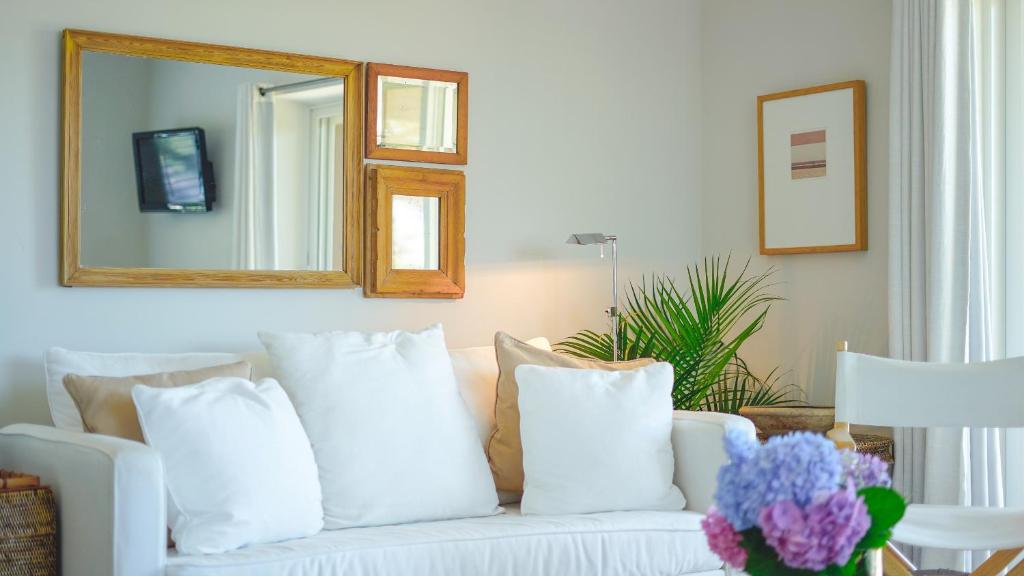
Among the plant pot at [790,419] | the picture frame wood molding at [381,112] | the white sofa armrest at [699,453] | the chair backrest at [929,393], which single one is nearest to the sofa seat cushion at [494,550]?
the white sofa armrest at [699,453]

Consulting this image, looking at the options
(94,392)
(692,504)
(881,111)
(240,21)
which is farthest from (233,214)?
(881,111)

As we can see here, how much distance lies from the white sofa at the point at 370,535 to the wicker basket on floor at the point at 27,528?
3 centimetres

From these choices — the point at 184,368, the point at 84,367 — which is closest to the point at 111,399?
the point at 84,367

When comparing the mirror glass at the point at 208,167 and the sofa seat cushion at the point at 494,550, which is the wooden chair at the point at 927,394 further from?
the mirror glass at the point at 208,167

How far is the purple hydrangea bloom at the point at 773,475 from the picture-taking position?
1.51 metres

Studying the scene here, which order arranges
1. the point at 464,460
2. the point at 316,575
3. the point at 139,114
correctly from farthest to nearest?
the point at 139,114, the point at 464,460, the point at 316,575

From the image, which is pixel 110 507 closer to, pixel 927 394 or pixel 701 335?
pixel 927 394

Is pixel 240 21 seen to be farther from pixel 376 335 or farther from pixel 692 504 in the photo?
pixel 692 504

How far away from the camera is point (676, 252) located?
468 cm

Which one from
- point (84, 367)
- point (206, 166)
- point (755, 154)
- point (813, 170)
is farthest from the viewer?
point (755, 154)

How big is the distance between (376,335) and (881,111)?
2.03 metres

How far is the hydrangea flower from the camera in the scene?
5.18ft

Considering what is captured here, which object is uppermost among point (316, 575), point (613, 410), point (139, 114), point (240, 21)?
point (240, 21)

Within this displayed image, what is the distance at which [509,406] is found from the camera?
3.34m
